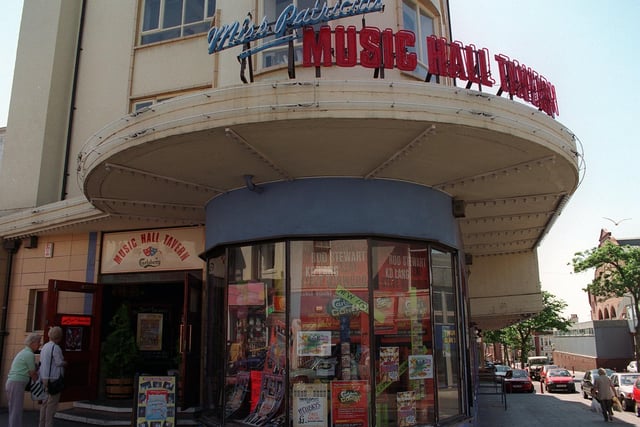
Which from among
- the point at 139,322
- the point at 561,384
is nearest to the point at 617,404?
the point at 561,384

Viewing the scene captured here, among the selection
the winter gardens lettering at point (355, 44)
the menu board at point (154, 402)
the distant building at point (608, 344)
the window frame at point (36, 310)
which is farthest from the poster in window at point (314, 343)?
the distant building at point (608, 344)

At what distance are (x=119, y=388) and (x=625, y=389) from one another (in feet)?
59.4

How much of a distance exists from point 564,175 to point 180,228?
7549 mm

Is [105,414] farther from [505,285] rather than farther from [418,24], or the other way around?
[505,285]

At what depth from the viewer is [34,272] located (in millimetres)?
13148

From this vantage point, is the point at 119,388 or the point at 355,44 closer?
the point at 355,44

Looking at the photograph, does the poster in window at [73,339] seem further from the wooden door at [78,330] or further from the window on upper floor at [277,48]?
the window on upper floor at [277,48]

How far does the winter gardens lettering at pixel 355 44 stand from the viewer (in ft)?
22.6

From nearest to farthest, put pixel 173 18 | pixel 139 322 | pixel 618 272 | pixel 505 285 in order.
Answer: pixel 173 18 < pixel 139 322 < pixel 505 285 < pixel 618 272

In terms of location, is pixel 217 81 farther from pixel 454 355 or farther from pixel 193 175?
pixel 454 355

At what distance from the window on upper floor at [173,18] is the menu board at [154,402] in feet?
24.5

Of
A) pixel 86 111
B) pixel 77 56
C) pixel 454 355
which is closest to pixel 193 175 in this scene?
pixel 454 355

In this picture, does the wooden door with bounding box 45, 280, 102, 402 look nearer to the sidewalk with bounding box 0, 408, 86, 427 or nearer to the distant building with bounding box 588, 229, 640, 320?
the sidewalk with bounding box 0, 408, 86, 427

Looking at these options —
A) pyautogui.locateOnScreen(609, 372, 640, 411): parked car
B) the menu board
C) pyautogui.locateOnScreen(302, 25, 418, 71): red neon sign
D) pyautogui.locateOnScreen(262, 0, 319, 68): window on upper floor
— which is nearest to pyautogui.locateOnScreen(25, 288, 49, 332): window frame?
the menu board
